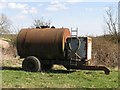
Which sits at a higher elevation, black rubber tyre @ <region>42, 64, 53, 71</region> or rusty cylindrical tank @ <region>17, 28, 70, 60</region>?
rusty cylindrical tank @ <region>17, 28, 70, 60</region>

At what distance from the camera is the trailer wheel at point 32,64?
16359 mm

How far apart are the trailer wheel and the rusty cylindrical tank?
0.40m

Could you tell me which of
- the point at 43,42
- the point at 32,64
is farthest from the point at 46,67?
the point at 43,42

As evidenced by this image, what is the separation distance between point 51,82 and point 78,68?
4177 mm

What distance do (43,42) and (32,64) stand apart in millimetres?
A: 1418

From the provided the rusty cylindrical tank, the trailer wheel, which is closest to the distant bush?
the rusty cylindrical tank

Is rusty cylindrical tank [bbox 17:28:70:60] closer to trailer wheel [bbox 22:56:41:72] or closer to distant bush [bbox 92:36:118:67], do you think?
trailer wheel [bbox 22:56:41:72]

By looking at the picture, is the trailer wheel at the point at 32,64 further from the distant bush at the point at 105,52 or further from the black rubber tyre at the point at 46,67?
the distant bush at the point at 105,52

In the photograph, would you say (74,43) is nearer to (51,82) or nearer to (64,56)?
(64,56)

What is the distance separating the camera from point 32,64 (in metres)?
16.6

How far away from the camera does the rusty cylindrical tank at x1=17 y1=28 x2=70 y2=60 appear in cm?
1623

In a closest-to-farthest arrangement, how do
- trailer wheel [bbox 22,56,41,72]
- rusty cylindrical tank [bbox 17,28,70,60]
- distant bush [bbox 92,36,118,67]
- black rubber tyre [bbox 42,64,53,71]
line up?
rusty cylindrical tank [bbox 17,28,70,60], trailer wheel [bbox 22,56,41,72], black rubber tyre [bbox 42,64,53,71], distant bush [bbox 92,36,118,67]

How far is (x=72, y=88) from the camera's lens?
10797 millimetres

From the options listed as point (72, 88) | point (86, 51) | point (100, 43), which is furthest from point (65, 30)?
point (100, 43)
